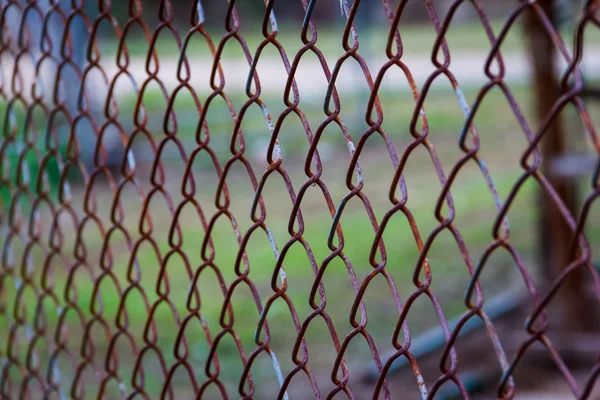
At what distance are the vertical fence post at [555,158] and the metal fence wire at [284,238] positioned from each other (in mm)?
12

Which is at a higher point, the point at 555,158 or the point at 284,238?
the point at 555,158

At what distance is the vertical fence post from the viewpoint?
3.83 m

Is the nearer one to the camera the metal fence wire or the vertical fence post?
the metal fence wire

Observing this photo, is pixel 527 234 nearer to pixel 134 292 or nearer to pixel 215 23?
pixel 134 292

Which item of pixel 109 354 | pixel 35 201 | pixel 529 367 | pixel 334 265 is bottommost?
pixel 529 367

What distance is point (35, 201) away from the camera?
1941mm

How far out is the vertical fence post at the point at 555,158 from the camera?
3.83 metres

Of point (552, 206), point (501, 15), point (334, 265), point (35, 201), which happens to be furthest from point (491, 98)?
point (35, 201)

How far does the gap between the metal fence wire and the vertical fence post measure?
0.01m

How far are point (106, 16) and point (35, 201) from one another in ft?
2.00

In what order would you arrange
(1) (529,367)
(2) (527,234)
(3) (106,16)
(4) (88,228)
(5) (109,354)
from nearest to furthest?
(3) (106,16) → (5) (109,354) → (1) (529,367) → (2) (527,234) → (4) (88,228)

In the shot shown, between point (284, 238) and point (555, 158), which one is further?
point (284, 238)

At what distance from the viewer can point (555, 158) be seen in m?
3.76

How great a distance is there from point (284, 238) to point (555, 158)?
2694mm
